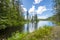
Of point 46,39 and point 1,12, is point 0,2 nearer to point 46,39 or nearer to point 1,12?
point 1,12

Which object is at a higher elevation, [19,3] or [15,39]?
[19,3]

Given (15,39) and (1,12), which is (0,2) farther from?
(15,39)

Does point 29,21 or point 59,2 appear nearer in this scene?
point 59,2

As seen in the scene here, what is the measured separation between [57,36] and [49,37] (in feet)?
1.22

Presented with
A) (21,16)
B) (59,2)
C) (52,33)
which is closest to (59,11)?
(59,2)

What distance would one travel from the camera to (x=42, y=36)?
23.4 ft

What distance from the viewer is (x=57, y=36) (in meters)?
7.21

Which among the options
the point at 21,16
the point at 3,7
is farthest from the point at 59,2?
the point at 3,7

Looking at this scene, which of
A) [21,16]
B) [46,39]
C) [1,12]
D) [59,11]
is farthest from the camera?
[21,16]

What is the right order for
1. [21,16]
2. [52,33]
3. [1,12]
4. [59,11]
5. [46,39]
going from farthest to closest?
[21,16] < [59,11] < [1,12] < [52,33] < [46,39]

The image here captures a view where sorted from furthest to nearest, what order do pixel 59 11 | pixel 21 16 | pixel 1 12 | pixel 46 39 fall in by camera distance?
pixel 21 16, pixel 59 11, pixel 1 12, pixel 46 39

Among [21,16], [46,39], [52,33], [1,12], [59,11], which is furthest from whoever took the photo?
[21,16]

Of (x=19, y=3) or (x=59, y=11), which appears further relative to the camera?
(x=19, y=3)

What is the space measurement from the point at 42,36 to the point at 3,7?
1324cm
